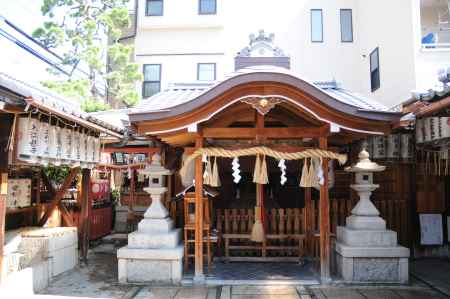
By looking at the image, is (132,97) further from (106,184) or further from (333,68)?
(333,68)

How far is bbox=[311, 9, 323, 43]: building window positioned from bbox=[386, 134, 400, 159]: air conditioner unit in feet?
32.0

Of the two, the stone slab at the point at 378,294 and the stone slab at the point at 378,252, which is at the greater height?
the stone slab at the point at 378,252

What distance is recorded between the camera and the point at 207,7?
1923cm

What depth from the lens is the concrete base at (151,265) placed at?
833 cm

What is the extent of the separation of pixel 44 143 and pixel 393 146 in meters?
9.38

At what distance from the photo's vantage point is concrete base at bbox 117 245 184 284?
27.3 ft

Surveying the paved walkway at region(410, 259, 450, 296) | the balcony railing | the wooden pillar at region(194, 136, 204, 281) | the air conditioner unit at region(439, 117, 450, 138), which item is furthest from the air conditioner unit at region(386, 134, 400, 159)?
the wooden pillar at region(194, 136, 204, 281)

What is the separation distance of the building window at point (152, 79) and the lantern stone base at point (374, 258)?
13.9 metres

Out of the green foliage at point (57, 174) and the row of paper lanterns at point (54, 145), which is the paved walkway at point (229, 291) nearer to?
the row of paper lanterns at point (54, 145)

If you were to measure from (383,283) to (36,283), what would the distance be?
7714 mm

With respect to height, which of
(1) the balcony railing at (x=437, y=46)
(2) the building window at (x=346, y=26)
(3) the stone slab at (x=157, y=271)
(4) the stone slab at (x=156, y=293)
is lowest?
(4) the stone slab at (x=156, y=293)

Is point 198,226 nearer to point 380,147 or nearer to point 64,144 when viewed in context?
point 64,144

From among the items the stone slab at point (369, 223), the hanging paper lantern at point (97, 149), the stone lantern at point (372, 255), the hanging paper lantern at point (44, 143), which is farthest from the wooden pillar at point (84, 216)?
the stone slab at point (369, 223)

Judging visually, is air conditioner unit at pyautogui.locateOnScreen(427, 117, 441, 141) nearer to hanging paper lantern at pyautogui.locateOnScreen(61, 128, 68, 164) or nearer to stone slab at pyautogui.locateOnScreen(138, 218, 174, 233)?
stone slab at pyautogui.locateOnScreen(138, 218, 174, 233)
